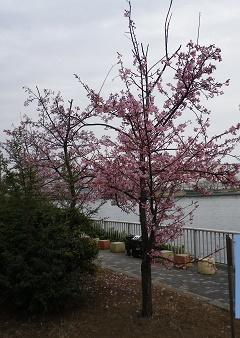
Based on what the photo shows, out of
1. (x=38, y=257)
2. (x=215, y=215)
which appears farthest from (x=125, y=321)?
(x=215, y=215)

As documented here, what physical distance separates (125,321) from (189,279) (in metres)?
3.70

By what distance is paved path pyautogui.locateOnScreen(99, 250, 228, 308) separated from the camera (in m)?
8.67

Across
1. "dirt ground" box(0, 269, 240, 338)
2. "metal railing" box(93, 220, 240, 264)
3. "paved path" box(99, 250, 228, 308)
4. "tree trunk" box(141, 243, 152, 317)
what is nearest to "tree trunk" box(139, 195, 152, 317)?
"tree trunk" box(141, 243, 152, 317)

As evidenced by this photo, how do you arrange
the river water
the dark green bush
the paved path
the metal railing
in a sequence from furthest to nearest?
the river water < the metal railing < the paved path < the dark green bush

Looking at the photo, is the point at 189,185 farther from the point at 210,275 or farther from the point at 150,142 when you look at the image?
the point at 210,275

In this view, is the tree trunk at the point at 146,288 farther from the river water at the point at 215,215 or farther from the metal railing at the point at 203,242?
the river water at the point at 215,215

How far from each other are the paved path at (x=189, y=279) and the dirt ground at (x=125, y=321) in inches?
24.7

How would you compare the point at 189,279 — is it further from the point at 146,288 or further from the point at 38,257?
the point at 38,257

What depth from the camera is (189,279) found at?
10.2 meters

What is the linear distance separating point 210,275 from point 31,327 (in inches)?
Result: 195

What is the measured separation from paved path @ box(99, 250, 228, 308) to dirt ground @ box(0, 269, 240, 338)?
0.63 m

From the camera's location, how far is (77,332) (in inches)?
255

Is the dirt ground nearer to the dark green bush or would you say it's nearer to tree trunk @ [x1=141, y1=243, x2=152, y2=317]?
tree trunk @ [x1=141, y1=243, x2=152, y2=317]

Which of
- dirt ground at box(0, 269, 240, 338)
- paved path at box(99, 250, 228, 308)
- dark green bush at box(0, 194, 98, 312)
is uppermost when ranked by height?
dark green bush at box(0, 194, 98, 312)
